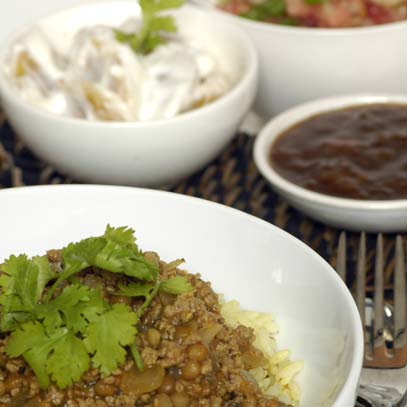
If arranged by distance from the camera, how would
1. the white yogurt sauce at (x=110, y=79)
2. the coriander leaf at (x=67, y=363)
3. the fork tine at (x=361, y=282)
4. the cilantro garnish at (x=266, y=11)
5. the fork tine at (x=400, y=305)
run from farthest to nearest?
the cilantro garnish at (x=266, y=11) < the white yogurt sauce at (x=110, y=79) < the fork tine at (x=361, y=282) < the fork tine at (x=400, y=305) < the coriander leaf at (x=67, y=363)

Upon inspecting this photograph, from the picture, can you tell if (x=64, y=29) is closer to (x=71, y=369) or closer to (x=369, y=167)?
(x=369, y=167)

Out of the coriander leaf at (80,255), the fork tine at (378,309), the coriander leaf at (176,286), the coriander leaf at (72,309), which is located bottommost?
the fork tine at (378,309)

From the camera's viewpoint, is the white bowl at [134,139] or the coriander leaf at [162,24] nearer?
the white bowl at [134,139]

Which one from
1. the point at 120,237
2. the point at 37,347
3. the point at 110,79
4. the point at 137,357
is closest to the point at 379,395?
the point at 137,357

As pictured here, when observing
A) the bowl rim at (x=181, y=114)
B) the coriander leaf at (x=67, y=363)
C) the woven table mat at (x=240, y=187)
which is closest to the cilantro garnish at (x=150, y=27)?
the bowl rim at (x=181, y=114)

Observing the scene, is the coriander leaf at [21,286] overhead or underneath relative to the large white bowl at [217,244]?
overhead

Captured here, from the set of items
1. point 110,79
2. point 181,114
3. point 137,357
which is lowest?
point 181,114

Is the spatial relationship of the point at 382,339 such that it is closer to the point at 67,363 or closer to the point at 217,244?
the point at 217,244

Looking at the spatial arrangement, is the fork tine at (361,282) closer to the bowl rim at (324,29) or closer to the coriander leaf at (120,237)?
the coriander leaf at (120,237)
